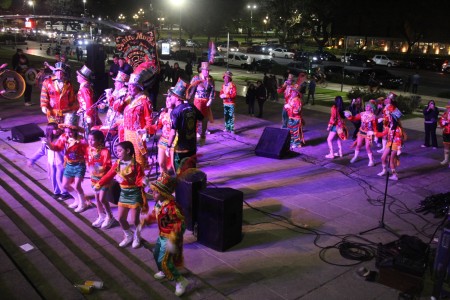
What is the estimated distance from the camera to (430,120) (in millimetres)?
12570

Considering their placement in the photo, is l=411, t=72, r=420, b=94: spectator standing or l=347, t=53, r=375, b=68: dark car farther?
l=347, t=53, r=375, b=68: dark car

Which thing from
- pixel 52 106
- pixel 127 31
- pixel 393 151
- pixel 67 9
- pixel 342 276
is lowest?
pixel 342 276

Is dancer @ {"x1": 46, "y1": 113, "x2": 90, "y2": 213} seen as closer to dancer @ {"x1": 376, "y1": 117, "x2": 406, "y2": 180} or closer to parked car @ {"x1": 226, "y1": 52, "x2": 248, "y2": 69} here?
dancer @ {"x1": 376, "y1": 117, "x2": 406, "y2": 180}

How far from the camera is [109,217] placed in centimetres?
710

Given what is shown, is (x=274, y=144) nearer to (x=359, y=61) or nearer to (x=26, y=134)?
(x=26, y=134)

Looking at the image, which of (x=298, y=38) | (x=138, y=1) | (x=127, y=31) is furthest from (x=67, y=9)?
(x=127, y=31)

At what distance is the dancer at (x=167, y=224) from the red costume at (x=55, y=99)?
6.04 meters

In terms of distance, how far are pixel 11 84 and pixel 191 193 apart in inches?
414

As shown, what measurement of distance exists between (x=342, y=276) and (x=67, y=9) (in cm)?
6501

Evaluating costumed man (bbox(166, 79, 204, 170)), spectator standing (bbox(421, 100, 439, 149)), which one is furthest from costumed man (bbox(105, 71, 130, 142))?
spectator standing (bbox(421, 100, 439, 149))

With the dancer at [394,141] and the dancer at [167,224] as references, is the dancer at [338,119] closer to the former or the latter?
the dancer at [394,141]

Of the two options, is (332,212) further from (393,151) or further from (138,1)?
(138,1)

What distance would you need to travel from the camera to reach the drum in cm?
1422

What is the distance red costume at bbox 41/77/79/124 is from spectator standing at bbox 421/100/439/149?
9651 mm
